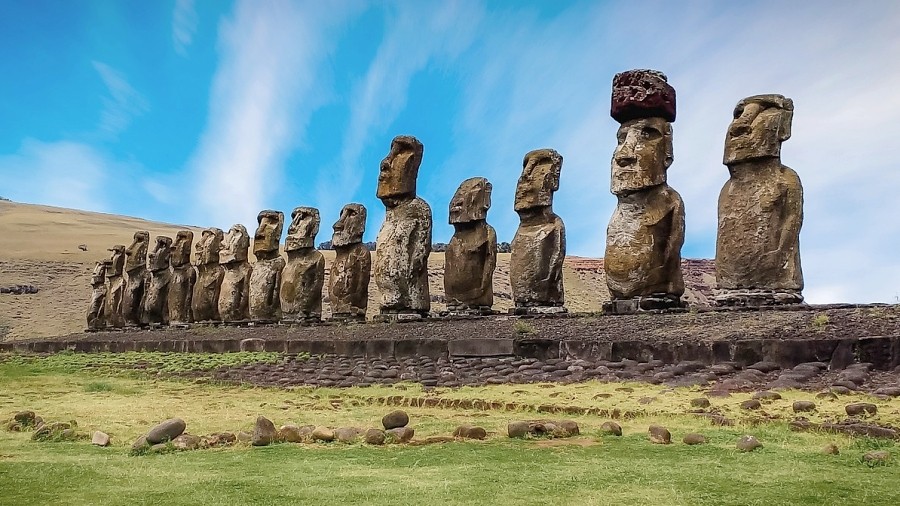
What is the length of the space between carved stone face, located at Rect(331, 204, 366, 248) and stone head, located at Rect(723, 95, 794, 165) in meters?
9.12

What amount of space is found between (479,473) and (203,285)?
64.5ft

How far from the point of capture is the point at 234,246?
21.5m

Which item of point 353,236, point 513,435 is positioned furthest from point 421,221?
point 513,435

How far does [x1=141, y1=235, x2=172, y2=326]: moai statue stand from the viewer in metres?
24.2

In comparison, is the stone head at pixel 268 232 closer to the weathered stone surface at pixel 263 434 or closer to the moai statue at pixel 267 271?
the moai statue at pixel 267 271

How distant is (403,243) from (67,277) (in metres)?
35.0

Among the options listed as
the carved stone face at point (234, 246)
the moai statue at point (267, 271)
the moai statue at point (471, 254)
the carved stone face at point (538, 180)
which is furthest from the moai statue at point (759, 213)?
the carved stone face at point (234, 246)

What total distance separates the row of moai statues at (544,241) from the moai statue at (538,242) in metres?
0.02

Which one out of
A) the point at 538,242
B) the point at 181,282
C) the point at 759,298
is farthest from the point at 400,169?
the point at 181,282

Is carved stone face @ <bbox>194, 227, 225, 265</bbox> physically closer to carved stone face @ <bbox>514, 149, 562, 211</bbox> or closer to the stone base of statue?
carved stone face @ <bbox>514, 149, 562, 211</bbox>

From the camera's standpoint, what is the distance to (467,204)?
15.0m

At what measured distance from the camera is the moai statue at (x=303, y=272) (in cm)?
A: 1825

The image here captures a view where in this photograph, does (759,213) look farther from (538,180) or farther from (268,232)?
(268,232)

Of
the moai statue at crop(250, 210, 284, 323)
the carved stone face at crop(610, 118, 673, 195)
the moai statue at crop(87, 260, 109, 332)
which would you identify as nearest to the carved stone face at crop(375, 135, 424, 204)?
→ the moai statue at crop(250, 210, 284, 323)
